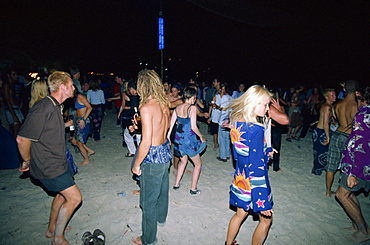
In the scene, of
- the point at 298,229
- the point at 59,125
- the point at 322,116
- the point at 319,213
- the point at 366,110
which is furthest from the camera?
the point at 322,116

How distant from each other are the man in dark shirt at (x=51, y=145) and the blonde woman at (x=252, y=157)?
2160mm

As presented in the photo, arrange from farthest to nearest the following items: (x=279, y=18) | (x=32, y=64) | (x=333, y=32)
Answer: (x=32, y=64)
(x=333, y=32)
(x=279, y=18)

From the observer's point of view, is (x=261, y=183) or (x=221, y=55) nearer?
(x=261, y=183)

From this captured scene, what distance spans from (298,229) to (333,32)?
14534 millimetres

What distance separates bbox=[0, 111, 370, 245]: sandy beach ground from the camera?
9.94 feet

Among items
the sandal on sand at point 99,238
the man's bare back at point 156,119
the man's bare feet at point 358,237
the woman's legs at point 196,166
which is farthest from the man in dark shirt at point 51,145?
the man's bare feet at point 358,237

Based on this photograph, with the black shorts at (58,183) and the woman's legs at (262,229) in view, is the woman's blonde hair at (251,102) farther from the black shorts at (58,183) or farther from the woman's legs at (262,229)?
the black shorts at (58,183)

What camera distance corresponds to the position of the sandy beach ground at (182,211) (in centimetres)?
303

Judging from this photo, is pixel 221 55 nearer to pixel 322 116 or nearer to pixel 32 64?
pixel 322 116

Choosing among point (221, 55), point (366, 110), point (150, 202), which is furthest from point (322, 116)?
point (221, 55)

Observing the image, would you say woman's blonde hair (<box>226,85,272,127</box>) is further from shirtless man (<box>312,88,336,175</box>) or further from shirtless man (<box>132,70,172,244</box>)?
shirtless man (<box>312,88,336,175</box>)

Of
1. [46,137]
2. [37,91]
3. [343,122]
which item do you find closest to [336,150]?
[343,122]

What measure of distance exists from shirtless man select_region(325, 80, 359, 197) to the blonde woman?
2462 millimetres

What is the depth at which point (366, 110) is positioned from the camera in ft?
8.64
